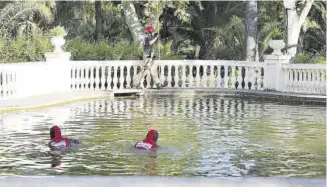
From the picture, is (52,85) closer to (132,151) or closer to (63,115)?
(63,115)

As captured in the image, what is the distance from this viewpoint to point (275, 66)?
20.6 m

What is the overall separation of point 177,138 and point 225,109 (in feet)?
17.0

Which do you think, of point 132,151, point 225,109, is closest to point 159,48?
point 225,109

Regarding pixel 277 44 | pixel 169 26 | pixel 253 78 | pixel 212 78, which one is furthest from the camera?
pixel 169 26

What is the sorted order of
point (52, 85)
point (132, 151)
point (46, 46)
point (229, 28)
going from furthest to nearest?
point (229, 28) < point (46, 46) < point (52, 85) < point (132, 151)

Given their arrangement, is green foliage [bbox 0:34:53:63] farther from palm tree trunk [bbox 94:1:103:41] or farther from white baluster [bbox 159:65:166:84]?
palm tree trunk [bbox 94:1:103:41]

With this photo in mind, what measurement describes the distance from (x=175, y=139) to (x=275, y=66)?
9.58 metres

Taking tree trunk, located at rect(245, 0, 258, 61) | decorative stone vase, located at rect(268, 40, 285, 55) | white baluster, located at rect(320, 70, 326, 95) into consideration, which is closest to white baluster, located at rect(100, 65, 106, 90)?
decorative stone vase, located at rect(268, 40, 285, 55)

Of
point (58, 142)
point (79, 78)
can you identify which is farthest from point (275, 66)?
point (58, 142)

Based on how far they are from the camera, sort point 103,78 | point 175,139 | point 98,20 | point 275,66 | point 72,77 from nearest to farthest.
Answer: point 175,139, point 275,66, point 72,77, point 103,78, point 98,20

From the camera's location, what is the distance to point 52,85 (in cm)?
1972

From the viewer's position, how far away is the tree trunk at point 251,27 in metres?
23.9

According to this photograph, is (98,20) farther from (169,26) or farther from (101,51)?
(101,51)

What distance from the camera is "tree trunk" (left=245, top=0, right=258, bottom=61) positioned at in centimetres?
2386
